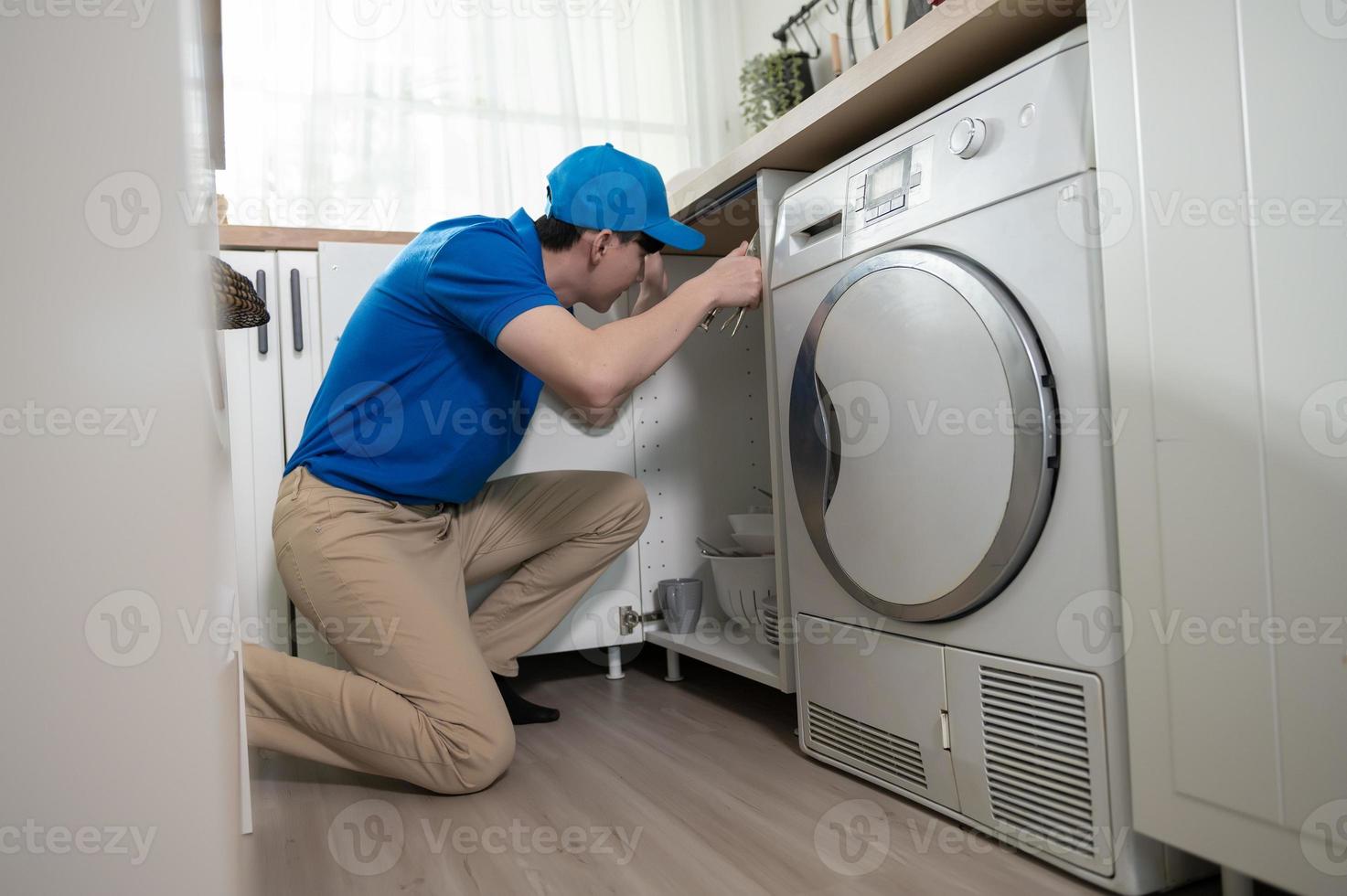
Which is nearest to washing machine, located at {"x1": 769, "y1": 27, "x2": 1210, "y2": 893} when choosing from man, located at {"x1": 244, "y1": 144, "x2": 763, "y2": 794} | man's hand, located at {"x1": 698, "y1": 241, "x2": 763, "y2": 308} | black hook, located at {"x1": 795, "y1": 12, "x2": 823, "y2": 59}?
man's hand, located at {"x1": 698, "y1": 241, "x2": 763, "y2": 308}

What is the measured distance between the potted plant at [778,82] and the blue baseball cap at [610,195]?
144 cm

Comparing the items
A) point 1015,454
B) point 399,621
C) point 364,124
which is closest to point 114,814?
point 1015,454

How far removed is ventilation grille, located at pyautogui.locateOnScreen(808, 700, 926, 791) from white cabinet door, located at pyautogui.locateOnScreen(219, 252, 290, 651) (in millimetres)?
1085

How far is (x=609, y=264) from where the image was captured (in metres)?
1.61

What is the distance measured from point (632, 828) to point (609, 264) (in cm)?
92

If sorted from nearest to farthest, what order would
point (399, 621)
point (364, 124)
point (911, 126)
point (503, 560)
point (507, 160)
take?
point (911, 126) < point (399, 621) < point (503, 560) < point (364, 124) < point (507, 160)

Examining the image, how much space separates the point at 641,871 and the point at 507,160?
8.26 ft

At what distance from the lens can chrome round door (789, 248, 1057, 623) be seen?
996 mm

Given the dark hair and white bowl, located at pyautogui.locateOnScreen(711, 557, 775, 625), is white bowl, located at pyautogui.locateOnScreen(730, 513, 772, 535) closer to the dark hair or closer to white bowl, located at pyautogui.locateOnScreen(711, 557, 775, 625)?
white bowl, located at pyautogui.locateOnScreen(711, 557, 775, 625)

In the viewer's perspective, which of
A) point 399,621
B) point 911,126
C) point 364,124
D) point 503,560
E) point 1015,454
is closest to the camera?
point 1015,454

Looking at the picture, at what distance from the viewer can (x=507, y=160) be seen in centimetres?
305

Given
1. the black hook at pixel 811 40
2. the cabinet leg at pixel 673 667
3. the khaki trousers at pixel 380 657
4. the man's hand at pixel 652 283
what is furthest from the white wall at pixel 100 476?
the black hook at pixel 811 40

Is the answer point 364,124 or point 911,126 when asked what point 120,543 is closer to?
point 911,126

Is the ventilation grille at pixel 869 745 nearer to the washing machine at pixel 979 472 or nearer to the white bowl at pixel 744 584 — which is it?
the washing machine at pixel 979 472
